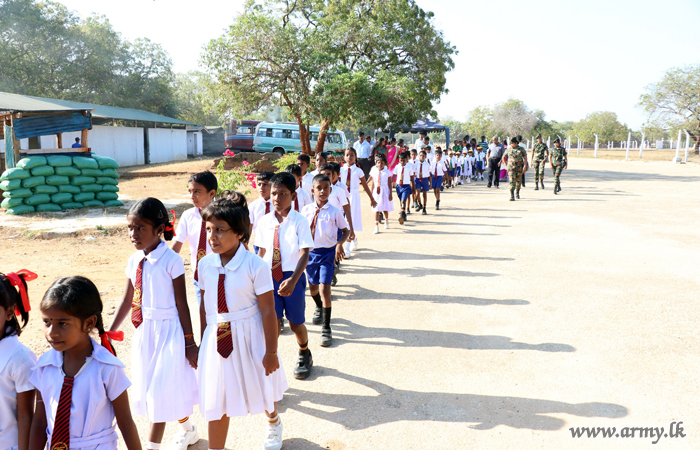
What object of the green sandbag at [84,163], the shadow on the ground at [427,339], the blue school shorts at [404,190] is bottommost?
the shadow on the ground at [427,339]

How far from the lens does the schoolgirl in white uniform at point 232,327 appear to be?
7.97 feet

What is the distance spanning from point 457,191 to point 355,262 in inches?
445

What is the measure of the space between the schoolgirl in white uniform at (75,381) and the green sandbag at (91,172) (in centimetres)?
1127

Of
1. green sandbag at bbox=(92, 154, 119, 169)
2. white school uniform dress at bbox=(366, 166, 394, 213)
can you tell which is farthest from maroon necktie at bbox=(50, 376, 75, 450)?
green sandbag at bbox=(92, 154, 119, 169)

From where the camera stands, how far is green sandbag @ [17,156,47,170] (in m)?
10.8

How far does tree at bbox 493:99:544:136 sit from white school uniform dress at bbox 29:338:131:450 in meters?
50.4

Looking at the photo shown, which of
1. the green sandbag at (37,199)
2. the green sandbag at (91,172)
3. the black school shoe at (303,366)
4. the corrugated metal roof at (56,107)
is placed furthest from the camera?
the corrugated metal roof at (56,107)

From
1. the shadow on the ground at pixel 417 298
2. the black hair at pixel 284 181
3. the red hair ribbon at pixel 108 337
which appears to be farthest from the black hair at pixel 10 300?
the shadow on the ground at pixel 417 298

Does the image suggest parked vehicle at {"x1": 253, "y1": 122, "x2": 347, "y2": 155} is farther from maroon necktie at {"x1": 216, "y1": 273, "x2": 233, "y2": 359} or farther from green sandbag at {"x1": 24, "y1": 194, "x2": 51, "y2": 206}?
maroon necktie at {"x1": 216, "y1": 273, "x2": 233, "y2": 359}

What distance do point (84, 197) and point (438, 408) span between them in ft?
36.8

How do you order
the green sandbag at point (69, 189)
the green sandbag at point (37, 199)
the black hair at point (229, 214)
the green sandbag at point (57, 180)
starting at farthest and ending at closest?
the green sandbag at point (69, 189) → the green sandbag at point (57, 180) → the green sandbag at point (37, 199) → the black hair at point (229, 214)

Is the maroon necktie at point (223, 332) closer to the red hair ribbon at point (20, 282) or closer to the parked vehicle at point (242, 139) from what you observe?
the red hair ribbon at point (20, 282)

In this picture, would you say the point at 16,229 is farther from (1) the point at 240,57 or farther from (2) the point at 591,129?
(2) the point at 591,129

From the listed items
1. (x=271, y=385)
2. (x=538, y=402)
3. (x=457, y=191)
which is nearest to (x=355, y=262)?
(x=538, y=402)
